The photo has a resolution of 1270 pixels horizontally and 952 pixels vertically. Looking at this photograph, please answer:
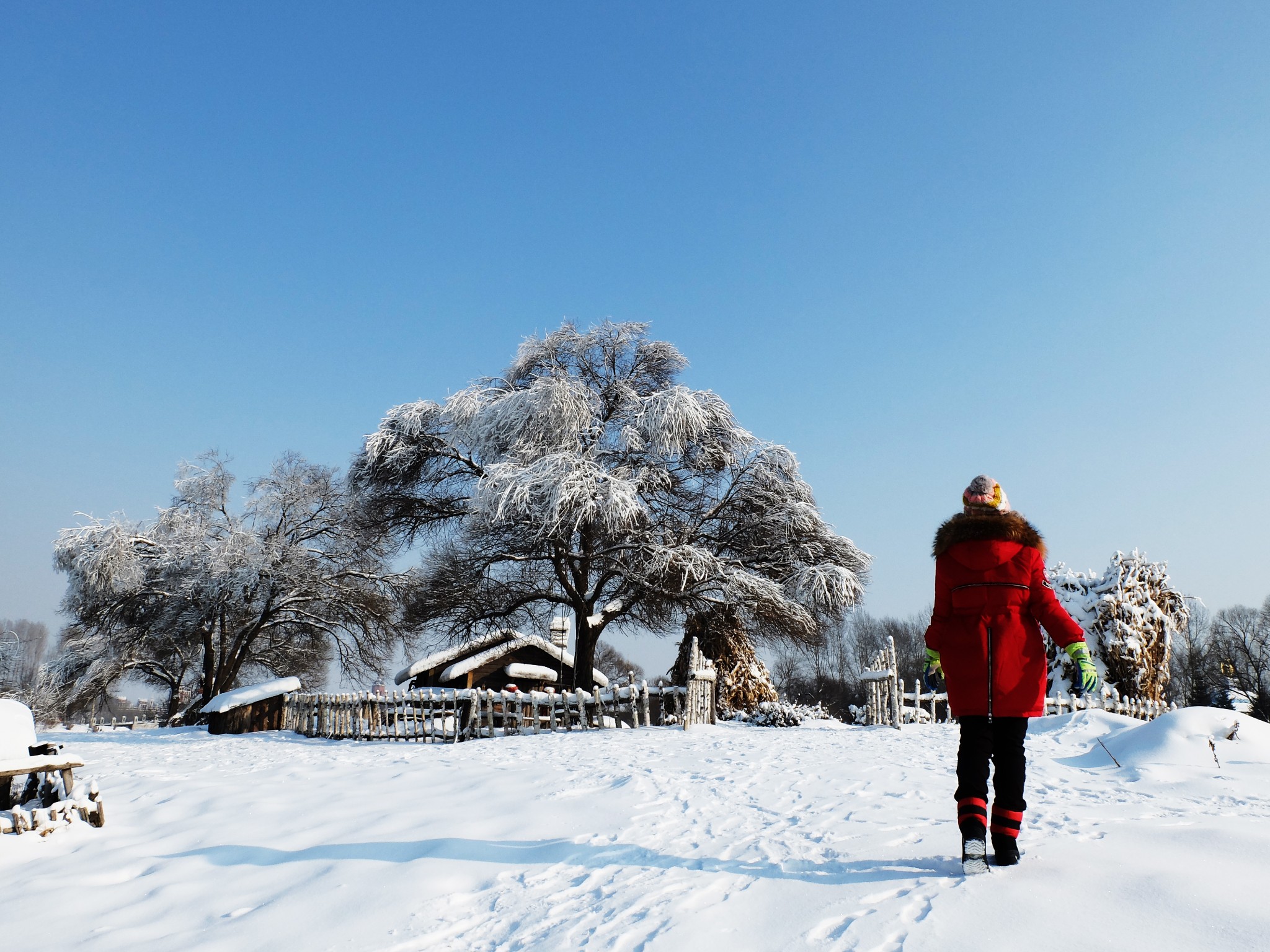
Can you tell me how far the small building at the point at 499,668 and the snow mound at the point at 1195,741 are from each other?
1810 centimetres

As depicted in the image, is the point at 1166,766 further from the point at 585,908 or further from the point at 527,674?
the point at 527,674

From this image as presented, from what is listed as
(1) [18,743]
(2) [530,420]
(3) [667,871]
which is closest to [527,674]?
(2) [530,420]

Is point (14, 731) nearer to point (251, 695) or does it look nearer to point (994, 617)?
point (994, 617)

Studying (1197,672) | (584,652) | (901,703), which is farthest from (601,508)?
(1197,672)

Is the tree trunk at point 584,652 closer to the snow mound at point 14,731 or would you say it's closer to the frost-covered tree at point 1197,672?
the snow mound at point 14,731

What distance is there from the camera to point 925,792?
214 inches

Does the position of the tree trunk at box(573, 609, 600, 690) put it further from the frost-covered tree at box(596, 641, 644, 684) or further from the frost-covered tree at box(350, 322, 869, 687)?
the frost-covered tree at box(596, 641, 644, 684)

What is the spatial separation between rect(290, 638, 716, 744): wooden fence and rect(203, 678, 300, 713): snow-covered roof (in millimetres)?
2491

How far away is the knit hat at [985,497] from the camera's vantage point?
3.84 m

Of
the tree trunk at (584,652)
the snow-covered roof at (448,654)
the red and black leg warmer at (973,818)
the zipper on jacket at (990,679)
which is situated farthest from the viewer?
the snow-covered roof at (448,654)

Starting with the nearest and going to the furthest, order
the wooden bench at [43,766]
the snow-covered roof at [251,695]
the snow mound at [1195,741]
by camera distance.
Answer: the wooden bench at [43,766] → the snow mound at [1195,741] → the snow-covered roof at [251,695]

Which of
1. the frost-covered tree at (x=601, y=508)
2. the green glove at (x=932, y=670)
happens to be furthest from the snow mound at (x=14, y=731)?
the frost-covered tree at (x=601, y=508)

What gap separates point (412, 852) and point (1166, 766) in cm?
621

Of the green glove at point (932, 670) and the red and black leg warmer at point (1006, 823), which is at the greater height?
the green glove at point (932, 670)
